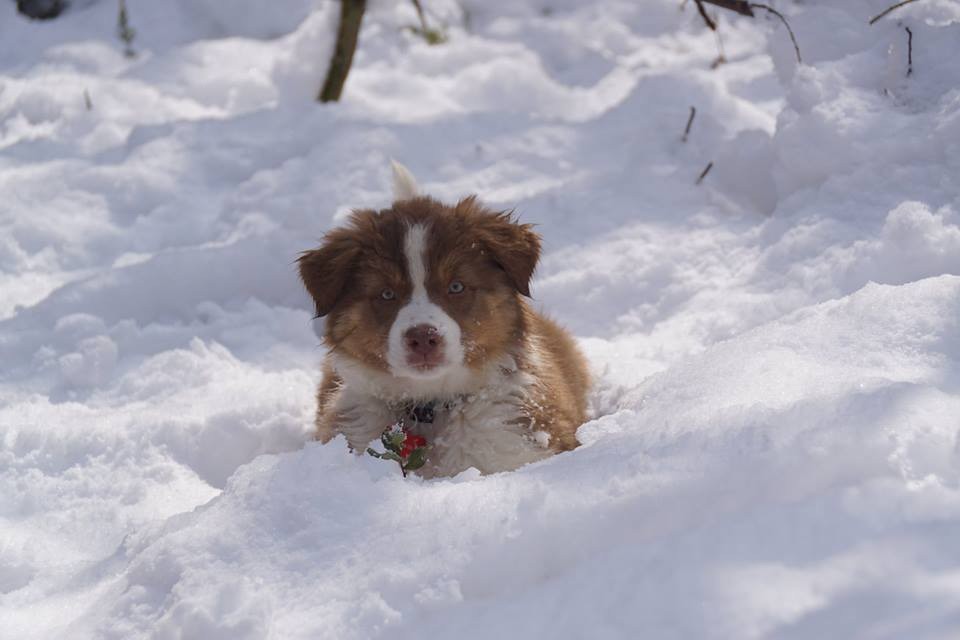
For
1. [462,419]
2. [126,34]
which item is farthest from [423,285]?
[126,34]

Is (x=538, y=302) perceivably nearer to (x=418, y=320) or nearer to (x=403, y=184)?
(x=403, y=184)

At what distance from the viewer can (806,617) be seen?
1.68 metres

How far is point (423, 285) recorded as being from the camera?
3504 mm

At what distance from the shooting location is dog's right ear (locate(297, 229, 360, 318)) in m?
3.68

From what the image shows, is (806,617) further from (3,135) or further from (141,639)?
(3,135)

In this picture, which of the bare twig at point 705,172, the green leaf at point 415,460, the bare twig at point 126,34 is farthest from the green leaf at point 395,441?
the bare twig at point 126,34

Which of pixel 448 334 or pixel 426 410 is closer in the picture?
pixel 448 334

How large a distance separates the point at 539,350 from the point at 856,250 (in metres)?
1.58

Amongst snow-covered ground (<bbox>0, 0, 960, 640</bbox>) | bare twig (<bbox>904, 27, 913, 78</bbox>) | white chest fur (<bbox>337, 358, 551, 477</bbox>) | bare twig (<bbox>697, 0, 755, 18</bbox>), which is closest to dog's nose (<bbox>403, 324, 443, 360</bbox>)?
white chest fur (<bbox>337, 358, 551, 477</bbox>)

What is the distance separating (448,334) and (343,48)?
450cm

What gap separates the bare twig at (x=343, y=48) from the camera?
7.07 metres

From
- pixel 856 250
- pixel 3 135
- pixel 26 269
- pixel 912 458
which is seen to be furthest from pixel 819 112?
pixel 3 135

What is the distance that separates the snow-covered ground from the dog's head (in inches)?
26.6

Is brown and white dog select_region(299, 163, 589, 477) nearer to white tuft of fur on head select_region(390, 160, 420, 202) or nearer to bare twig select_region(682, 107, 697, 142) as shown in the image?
white tuft of fur on head select_region(390, 160, 420, 202)
